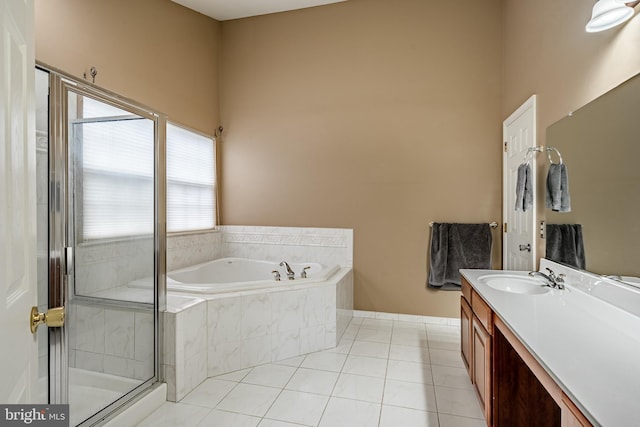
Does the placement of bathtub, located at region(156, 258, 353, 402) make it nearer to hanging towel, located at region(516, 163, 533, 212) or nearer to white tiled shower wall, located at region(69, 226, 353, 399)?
white tiled shower wall, located at region(69, 226, 353, 399)

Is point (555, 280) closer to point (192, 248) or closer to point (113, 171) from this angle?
point (113, 171)

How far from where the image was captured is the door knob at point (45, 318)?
75 centimetres

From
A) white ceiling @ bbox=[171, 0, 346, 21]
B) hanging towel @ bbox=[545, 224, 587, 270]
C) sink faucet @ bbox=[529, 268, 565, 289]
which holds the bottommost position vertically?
sink faucet @ bbox=[529, 268, 565, 289]

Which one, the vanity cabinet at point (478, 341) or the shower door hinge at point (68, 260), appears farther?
the vanity cabinet at point (478, 341)

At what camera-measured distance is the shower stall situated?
1431 millimetres

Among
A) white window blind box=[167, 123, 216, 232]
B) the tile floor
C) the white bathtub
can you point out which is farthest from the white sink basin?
white window blind box=[167, 123, 216, 232]

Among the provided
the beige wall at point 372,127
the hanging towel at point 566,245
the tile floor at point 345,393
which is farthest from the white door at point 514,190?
the tile floor at point 345,393

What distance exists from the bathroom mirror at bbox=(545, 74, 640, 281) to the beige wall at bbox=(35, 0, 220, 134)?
3145mm

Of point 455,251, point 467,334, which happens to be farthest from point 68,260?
point 455,251

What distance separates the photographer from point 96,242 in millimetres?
1732

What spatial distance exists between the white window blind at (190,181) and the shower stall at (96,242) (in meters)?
1.29

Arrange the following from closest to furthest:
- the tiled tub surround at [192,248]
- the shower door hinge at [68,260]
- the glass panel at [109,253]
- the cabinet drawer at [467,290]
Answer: the shower door hinge at [68,260]
the glass panel at [109,253]
the cabinet drawer at [467,290]
the tiled tub surround at [192,248]

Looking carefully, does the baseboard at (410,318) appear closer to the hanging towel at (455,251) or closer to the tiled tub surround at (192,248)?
the hanging towel at (455,251)

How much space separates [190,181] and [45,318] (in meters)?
2.91
